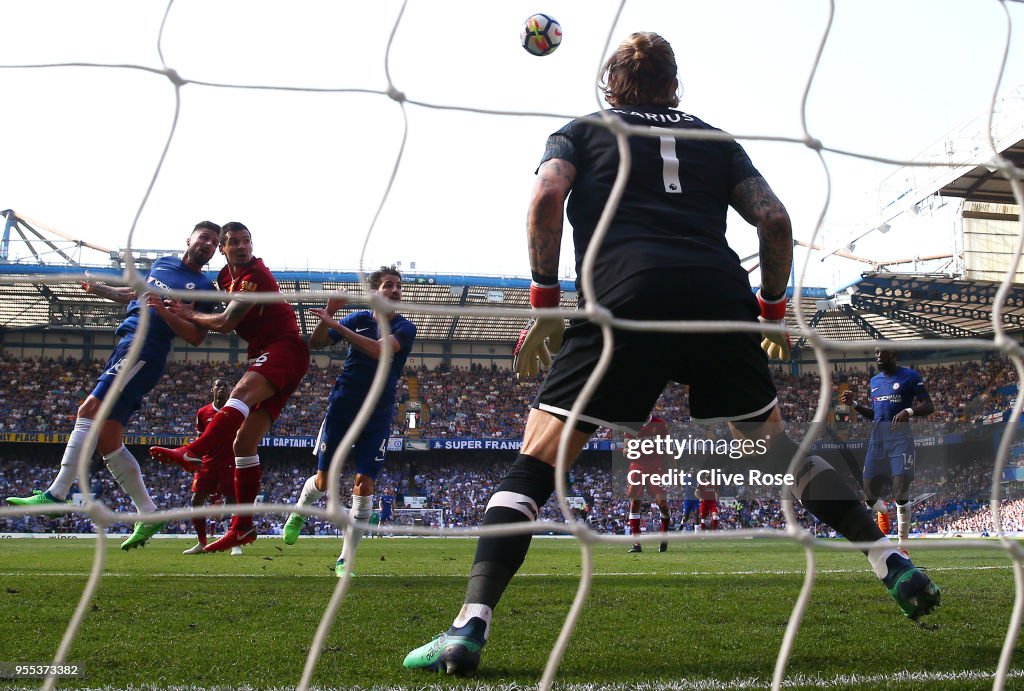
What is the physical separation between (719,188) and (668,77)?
1.48 ft

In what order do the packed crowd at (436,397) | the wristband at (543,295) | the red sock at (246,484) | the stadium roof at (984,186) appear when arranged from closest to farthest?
1. the wristband at (543,295)
2. the red sock at (246,484)
3. the stadium roof at (984,186)
4. the packed crowd at (436,397)

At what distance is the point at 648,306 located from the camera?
8.56ft

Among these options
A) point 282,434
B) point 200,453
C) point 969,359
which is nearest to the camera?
point 200,453

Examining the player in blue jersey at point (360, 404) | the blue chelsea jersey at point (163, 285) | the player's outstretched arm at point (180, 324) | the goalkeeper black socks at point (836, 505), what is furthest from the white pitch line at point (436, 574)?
the goalkeeper black socks at point (836, 505)

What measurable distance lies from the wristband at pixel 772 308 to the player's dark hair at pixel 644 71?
789mm

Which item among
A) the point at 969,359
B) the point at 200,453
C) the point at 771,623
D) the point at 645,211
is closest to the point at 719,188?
the point at 645,211

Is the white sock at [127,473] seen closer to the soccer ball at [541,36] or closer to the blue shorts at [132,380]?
the blue shorts at [132,380]

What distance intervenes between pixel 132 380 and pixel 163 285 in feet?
2.03

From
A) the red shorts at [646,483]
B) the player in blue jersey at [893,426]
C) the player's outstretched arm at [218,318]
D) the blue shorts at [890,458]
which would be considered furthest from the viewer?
the red shorts at [646,483]

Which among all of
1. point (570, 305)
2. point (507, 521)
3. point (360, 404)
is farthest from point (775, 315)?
point (570, 305)

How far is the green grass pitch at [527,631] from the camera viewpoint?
2.64 meters

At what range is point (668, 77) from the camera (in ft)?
10.1

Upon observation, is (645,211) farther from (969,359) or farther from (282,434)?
(969,359)

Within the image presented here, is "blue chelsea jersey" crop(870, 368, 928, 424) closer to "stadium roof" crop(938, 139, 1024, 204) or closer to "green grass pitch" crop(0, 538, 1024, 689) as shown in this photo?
"green grass pitch" crop(0, 538, 1024, 689)
